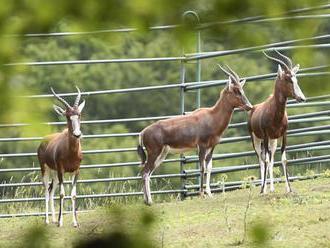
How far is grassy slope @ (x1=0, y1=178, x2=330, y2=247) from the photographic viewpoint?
783cm

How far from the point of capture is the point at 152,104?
24.4 meters

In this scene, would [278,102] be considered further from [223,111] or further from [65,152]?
[65,152]

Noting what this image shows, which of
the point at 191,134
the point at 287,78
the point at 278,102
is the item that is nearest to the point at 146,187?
the point at 191,134

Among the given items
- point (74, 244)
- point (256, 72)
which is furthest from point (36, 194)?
point (74, 244)

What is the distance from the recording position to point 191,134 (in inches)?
452

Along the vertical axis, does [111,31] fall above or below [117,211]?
above

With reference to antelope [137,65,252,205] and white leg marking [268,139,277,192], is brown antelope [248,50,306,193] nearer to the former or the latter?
white leg marking [268,139,277,192]

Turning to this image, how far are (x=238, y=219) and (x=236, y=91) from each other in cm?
272

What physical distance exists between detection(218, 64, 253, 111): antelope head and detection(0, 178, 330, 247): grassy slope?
0.91 metres

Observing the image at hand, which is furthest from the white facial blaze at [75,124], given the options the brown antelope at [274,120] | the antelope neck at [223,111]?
the antelope neck at [223,111]

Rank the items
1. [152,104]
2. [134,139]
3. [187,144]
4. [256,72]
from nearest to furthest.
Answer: [187,144] < [256,72] < [134,139] < [152,104]

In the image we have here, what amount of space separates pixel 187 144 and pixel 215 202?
1106 mm

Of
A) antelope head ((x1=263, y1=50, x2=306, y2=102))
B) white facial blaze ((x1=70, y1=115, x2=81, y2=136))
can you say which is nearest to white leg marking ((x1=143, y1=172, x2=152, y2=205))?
white facial blaze ((x1=70, y1=115, x2=81, y2=136))

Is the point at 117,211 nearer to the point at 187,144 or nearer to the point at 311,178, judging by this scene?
the point at 187,144
